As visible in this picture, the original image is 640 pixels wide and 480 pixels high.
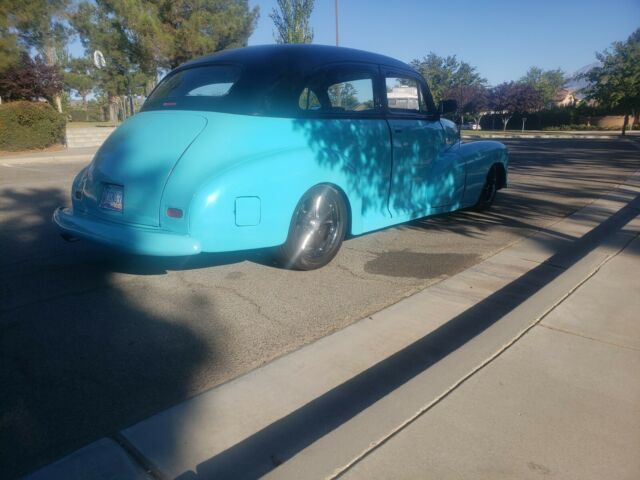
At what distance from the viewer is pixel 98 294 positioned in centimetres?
353

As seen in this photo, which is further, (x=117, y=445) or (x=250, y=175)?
(x=250, y=175)

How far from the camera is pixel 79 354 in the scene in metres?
2.66

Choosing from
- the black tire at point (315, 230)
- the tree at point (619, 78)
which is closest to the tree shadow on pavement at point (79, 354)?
the black tire at point (315, 230)

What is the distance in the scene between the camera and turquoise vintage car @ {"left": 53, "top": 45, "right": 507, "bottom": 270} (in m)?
3.17

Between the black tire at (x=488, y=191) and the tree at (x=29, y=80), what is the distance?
66.0 feet

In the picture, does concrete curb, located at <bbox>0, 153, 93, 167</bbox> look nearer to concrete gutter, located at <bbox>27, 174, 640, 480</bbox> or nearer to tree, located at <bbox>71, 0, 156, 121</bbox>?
tree, located at <bbox>71, 0, 156, 121</bbox>

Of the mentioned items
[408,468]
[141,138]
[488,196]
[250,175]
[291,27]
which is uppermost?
[291,27]

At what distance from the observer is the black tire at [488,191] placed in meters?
6.35

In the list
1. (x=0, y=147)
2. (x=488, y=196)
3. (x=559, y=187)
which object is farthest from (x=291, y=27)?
(x=488, y=196)

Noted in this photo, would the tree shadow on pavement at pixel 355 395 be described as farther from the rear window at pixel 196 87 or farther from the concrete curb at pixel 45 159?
the concrete curb at pixel 45 159

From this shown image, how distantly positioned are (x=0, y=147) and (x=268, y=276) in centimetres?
1578

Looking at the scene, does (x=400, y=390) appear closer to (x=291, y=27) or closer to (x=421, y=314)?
(x=421, y=314)

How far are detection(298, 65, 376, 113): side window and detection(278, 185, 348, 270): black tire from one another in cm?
74

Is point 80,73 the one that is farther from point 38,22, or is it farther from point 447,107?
point 447,107
